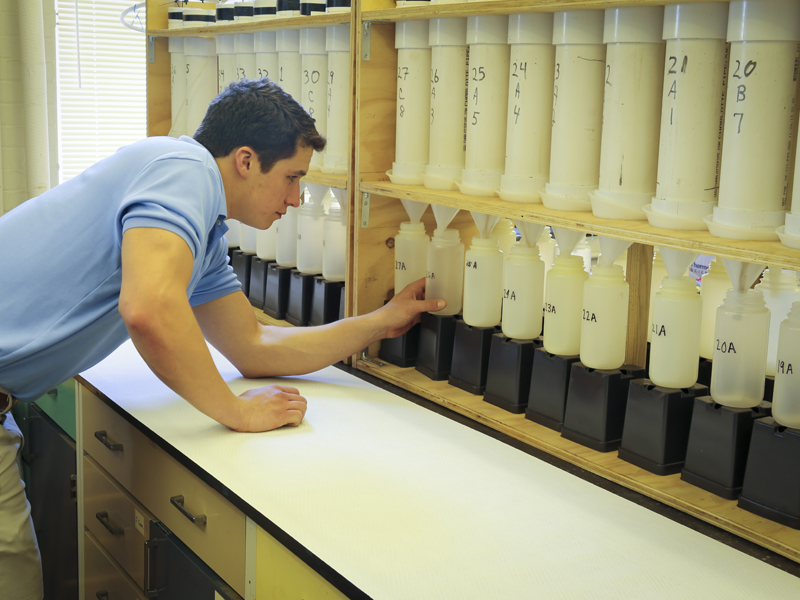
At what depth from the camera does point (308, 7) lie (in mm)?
1953

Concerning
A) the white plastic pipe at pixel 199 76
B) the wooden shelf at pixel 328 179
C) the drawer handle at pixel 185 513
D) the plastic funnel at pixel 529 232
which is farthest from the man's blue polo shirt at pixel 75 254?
the white plastic pipe at pixel 199 76

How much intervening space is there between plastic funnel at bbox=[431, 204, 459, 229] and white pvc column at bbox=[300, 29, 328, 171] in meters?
0.41

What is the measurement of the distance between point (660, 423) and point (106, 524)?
46.8 inches

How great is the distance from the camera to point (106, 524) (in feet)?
5.63

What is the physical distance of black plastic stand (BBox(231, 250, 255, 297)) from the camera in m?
2.41

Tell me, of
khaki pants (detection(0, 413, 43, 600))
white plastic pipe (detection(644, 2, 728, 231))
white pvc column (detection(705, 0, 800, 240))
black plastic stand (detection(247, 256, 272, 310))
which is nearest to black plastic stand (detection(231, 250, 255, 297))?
black plastic stand (detection(247, 256, 272, 310))

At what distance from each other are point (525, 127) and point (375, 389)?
662 mm

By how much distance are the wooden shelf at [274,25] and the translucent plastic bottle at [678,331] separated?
983 mm

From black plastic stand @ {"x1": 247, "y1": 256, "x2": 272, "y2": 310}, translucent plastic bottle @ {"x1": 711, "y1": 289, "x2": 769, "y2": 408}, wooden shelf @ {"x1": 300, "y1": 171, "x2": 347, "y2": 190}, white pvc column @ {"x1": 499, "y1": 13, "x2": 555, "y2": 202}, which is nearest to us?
translucent plastic bottle @ {"x1": 711, "y1": 289, "x2": 769, "y2": 408}

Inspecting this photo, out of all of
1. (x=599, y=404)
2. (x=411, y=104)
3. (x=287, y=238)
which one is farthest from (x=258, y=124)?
(x=599, y=404)

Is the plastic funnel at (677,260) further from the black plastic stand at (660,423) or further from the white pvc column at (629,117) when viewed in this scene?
the black plastic stand at (660,423)

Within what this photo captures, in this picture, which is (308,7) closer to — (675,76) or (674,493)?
(675,76)

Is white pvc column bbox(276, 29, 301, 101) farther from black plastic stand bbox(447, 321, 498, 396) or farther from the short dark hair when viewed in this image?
black plastic stand bbox(447, 321, 498, 396)

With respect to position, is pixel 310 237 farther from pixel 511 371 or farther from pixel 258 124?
pixel 511 371
